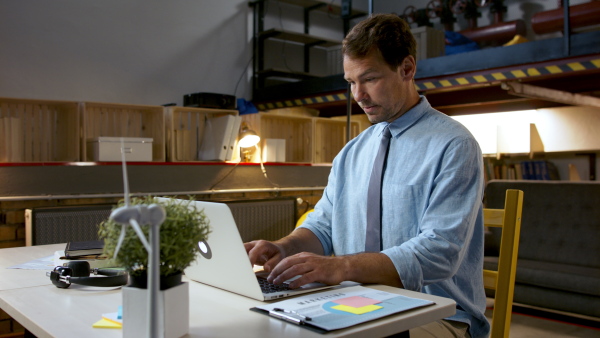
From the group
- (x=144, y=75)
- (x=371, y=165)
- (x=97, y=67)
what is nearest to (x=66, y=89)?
(x=97, y=67)

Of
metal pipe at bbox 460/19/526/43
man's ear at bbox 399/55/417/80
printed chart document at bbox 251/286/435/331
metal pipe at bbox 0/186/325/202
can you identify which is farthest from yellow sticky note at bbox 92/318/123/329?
metal pipe at bbox 460/19/526/43

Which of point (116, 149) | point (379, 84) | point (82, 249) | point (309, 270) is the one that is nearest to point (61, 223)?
point (116, 149)

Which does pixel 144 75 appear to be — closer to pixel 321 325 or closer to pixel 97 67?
pixel 97 67

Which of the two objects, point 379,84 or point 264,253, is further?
point 379,84

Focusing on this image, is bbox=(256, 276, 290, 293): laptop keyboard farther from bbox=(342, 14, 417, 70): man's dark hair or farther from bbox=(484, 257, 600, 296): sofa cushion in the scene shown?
bbox=(484, 257, 600, 296): sofa cushion

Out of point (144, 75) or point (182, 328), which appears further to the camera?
point (144, 75)

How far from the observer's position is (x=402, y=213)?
60.3 inches

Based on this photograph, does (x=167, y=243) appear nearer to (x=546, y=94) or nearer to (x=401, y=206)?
(x=401, y=206)

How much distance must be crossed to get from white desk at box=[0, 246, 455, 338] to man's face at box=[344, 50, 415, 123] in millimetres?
564

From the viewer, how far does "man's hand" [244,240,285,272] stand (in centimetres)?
139

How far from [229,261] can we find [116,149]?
336 centimetres

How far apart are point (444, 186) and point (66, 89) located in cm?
490

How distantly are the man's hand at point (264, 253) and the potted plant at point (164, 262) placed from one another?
0.50 meters

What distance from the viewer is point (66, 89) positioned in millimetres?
5441
